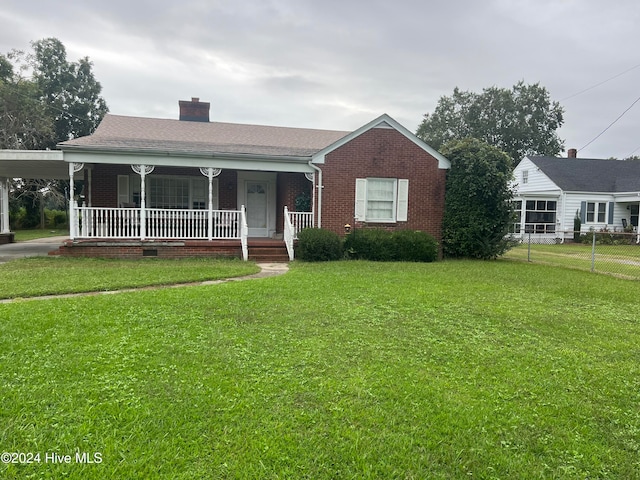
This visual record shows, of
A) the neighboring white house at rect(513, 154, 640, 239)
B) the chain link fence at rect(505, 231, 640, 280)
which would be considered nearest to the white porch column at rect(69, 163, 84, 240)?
the chain link fence at rect(505, 231, 640, 280)

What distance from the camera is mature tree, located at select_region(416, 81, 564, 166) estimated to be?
134 feet

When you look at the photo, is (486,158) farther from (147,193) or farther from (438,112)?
(438,112)

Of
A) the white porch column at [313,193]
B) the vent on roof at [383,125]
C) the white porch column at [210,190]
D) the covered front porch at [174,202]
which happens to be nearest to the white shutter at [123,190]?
the covered front porch at [174,202]

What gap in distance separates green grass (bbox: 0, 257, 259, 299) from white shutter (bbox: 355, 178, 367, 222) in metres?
4.29

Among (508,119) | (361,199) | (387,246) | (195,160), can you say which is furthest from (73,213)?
(508,119)

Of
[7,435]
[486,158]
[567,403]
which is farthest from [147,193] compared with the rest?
[567,403]

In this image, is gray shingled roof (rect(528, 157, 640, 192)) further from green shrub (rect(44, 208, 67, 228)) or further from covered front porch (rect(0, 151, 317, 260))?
green shrub (rect(44, 208, 67, 228))

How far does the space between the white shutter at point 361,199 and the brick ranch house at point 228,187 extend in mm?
33

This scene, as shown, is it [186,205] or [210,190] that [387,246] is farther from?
[186,205]

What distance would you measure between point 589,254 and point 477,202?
6755mm

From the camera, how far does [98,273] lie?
29.1 feet

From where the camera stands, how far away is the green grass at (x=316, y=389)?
2504mm

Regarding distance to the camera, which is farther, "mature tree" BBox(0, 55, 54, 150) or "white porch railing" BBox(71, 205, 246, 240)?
"mature tree" BBox(0, 55, 54, 150)

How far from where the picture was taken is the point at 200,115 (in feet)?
61.8
